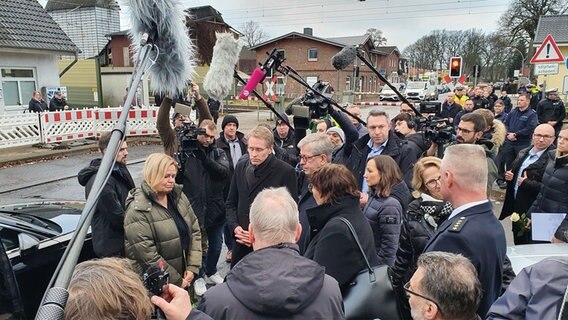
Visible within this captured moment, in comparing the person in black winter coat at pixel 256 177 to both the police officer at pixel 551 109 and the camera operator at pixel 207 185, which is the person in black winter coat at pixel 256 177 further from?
the police officer at pixel 551 109

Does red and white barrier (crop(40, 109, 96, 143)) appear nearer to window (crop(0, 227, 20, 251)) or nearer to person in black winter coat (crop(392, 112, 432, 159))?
window (crop(0, 227, 20, 251))

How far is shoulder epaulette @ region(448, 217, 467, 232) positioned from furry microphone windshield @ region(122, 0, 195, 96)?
1735 millimetres

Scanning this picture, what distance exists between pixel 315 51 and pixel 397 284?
45.6 m

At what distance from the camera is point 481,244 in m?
2.24

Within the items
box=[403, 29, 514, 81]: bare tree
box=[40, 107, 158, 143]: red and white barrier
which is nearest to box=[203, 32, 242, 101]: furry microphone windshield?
box=[40, 107, 158, 143]: red and white barrier

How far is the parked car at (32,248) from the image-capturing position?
9.19ft

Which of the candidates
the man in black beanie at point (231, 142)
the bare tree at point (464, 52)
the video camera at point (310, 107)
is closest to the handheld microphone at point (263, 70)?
the video camera at point (310, 107)

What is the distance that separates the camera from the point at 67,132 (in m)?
13.6

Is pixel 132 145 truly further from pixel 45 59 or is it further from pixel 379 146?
pixel 379 146

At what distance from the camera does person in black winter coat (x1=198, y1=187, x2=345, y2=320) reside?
1.69m

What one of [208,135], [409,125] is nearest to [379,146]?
[409,125]

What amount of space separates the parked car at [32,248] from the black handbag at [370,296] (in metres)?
1.91

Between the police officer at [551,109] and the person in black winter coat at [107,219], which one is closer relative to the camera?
the person in black winter coat at [107,219]

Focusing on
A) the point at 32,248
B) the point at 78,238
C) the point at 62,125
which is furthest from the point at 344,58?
the point at 62,125
